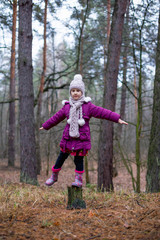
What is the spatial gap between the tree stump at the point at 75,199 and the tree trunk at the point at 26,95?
3.82 meters

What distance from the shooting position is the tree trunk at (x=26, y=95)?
7.75 meters

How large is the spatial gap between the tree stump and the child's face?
154 centimetres

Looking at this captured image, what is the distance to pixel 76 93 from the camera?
4.32m

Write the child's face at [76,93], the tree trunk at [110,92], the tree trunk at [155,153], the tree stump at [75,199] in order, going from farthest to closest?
the tree trunk at [110,92], the tree trunk at [155,153], the child's face at [76,93], the tree stump at [75,199]

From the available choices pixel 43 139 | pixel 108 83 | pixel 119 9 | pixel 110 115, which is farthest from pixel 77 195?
pixel 43 139

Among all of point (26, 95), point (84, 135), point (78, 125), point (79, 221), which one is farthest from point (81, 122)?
point (26, 95)

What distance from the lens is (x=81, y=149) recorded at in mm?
4172

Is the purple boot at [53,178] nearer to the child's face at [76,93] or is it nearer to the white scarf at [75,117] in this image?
the white scarf at [75,117]

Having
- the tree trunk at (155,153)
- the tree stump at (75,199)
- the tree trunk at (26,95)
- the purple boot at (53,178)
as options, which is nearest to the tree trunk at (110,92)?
the tree trunk at (155,153)

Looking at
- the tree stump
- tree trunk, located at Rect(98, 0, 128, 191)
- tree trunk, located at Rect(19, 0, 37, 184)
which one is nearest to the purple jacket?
the tree stump

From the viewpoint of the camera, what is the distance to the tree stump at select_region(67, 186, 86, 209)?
13.4 feet

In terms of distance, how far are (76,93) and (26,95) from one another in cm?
386

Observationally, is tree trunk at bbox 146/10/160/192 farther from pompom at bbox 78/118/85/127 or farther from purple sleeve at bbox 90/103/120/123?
pompom at bbox 78/118/85/127

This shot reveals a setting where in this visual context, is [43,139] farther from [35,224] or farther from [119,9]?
[35,224]
